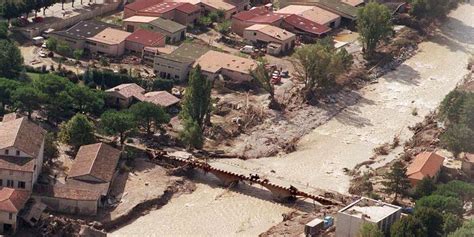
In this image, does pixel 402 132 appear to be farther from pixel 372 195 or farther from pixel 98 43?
pixel 98 43

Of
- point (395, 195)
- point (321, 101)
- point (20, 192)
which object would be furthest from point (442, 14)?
point (20, 192)

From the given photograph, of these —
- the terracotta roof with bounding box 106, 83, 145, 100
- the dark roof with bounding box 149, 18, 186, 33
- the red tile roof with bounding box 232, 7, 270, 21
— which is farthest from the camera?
the red tile roof with bounding box 232, 7, 270, 21

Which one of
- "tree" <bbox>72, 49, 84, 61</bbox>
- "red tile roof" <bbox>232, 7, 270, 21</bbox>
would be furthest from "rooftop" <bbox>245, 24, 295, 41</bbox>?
"tree" <bbox>72, 49, 84, 61</bbox>

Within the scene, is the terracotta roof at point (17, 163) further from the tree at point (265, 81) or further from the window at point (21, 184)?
the tree at point (265, 81)

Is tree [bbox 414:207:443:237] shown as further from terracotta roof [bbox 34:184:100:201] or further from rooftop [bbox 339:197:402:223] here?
terracotta roof [bbox 34:184:100:201]

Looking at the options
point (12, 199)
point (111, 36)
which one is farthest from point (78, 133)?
point (111, 36)

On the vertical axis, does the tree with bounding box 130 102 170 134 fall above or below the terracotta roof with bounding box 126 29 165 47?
above
